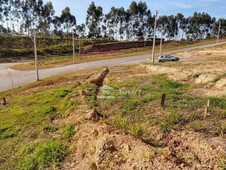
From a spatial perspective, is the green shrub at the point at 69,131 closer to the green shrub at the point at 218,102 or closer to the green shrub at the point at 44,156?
the green shrub at the point at 44,156

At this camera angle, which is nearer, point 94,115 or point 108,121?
point 108,121

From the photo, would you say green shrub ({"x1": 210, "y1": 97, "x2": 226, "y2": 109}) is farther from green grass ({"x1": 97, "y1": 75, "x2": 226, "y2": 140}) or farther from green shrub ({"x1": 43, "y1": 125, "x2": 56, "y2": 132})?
green shrub ({"x1": 43, "y1": 125, "x2": 56, "y2": 132})

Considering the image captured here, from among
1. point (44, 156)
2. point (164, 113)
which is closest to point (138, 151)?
point (164, 113)

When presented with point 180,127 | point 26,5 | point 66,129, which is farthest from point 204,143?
point 26,5

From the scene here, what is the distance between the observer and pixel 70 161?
24.2ft

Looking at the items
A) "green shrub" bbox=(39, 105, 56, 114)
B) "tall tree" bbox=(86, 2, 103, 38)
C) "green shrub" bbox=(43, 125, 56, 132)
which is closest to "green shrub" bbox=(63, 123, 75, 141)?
"green shrub" bbox=(43, 125, 56, 132)

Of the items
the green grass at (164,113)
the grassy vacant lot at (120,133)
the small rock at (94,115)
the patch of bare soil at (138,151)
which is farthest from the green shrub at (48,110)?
the patch of bare soil at (138,151)

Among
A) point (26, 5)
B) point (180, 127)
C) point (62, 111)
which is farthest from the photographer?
point (26, 5)

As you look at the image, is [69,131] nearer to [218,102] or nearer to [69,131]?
[69,131]

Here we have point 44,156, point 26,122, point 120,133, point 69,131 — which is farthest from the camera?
point 26,122

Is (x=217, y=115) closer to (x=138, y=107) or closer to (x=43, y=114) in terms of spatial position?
(x=138, y=107)

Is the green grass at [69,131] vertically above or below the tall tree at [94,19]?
below

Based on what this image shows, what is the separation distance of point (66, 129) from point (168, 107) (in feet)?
14.0

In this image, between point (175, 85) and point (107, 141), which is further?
point (175, 85)
